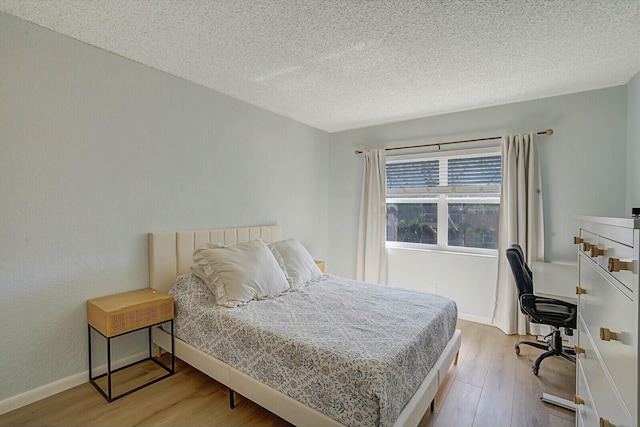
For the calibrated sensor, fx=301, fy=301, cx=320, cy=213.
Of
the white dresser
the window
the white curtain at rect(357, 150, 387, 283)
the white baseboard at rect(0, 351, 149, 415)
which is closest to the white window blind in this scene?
the window

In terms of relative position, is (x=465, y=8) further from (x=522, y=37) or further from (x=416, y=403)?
(x=416, y=403)

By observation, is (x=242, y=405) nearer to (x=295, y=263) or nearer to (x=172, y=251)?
(x=295, y=263)

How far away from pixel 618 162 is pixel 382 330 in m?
2.83

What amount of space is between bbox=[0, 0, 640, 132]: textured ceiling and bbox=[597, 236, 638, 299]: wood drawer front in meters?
1.42

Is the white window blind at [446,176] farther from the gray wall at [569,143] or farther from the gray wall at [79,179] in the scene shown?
the gray wall at [79,179]

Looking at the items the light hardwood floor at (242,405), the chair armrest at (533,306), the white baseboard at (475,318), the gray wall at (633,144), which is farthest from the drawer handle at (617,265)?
the white baseboard at (475,318)

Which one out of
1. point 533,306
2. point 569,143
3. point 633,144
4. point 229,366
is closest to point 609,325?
point 533,306

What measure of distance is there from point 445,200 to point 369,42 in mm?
2292

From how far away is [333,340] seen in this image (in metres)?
1.67

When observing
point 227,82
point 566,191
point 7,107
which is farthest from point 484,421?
point 7,107

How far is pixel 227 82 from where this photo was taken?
2.80 m

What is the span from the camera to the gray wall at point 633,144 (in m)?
2.50

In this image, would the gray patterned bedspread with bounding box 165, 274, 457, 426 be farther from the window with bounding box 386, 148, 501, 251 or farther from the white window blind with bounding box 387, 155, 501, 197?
the white window blind with bounding box 387, 155, 501, 197

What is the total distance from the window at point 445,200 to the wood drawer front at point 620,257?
8.06 ft
